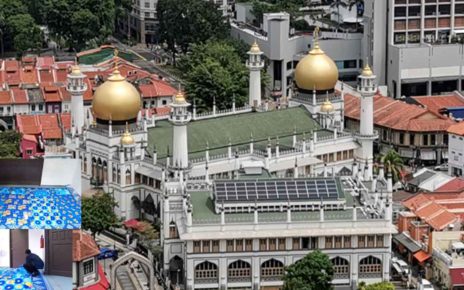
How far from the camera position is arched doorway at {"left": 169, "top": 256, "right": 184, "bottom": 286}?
31.1m

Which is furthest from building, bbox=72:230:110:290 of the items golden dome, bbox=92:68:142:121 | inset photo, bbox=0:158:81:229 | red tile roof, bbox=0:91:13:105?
red tile roof, bbox=0:91:13:105

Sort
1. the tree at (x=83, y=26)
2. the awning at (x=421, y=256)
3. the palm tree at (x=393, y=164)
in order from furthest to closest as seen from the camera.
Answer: the tree at (x=83, y=26)
the palm tree at (x=393, y=164)
the awning at (x=421, y=256)

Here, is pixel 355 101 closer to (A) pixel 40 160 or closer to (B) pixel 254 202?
(B) pixel 254 202

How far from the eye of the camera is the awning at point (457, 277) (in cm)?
2992

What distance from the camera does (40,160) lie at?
10.1 meters

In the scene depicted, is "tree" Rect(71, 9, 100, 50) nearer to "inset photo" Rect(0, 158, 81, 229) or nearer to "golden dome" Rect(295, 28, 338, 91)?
"golden dome" Rect(295, 28, 338, 91)

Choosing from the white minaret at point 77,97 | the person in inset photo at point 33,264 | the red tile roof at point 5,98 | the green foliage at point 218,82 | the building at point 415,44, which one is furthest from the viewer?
the building at point 415,44

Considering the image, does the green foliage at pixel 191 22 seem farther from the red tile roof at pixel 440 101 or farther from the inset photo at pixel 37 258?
the inset photo at pixel 37 258

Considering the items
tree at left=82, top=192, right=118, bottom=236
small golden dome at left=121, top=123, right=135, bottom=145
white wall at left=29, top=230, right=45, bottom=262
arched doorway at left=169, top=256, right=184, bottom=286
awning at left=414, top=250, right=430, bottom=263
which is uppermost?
white wall at left=29, top=230, right=45, bottom=262

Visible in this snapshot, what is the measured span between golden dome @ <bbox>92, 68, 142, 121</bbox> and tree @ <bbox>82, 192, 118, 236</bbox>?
3456 millimetres

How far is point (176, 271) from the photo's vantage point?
31219mm

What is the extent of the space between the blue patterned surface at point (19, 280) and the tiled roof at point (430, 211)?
23832 mm

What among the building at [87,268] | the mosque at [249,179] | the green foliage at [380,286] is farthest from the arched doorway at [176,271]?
the green foliage at [380,286]

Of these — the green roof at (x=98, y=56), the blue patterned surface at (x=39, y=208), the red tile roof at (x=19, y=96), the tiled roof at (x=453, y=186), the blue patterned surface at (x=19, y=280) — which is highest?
the green roof at (x=98, y=56)
